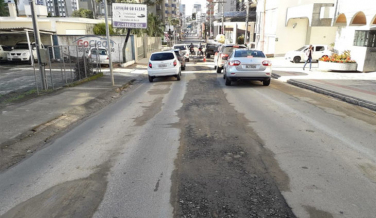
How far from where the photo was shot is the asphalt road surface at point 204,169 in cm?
331

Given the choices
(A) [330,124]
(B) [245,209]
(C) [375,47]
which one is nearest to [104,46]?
(C) [375,47]

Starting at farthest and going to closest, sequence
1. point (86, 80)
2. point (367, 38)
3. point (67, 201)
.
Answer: point (367, 38) < point (86, 80) < point (67, 201)

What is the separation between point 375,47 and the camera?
16.4 m

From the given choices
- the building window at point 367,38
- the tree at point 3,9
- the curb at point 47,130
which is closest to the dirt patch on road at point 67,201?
the curb at point 47,130

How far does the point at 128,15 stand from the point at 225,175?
2167 cm

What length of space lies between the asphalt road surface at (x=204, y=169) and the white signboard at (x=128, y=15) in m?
17.1

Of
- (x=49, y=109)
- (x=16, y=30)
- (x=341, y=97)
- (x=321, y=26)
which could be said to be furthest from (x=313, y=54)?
(x=16, y=30)

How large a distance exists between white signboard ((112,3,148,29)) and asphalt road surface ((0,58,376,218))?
56.2 feet

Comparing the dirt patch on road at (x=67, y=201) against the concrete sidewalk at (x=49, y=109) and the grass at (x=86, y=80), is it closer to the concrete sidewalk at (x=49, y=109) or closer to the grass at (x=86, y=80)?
the concrete sidewalk at (x=49, y=109)

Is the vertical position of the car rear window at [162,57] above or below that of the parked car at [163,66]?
above

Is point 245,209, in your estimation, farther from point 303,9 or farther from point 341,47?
point 303,9

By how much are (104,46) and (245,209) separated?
2467 cm

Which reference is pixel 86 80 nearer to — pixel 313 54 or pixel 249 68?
pixel 249 68

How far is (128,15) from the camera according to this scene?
23156 mm
